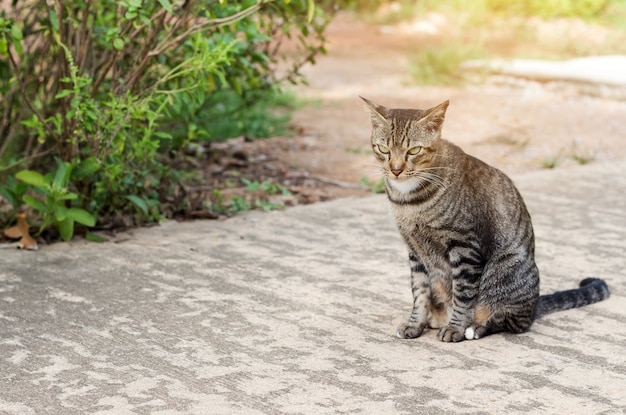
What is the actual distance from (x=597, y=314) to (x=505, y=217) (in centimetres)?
65

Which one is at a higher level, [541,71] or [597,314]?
[541,71]

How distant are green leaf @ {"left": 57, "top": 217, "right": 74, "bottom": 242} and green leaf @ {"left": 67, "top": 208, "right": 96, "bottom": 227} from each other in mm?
28

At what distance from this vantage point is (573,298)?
13.7ft

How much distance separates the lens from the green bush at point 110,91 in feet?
15.7

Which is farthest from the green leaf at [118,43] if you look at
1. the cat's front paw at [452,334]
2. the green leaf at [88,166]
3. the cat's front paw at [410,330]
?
the cat's front paw at [452,334]

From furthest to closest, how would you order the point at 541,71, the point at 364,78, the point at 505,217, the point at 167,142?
the point at 364,78
the point at 541,71
the point at 167,142
the point at 505,217

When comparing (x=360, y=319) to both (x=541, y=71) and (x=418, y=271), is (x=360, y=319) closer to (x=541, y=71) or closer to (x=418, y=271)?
(x=418, y=271)

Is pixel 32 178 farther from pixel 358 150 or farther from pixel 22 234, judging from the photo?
pixel 358 150

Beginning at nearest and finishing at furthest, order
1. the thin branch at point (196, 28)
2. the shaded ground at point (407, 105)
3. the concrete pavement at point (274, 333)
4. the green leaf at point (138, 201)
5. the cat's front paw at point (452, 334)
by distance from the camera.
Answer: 1. the concrete pavement at point (274, 333)
2. the cat's front paw at point (452, 334)
3. the thin branch at point (196, 28)
4. the green leaf at point (138, 201)
5. the shaded ground at point (407, 105)

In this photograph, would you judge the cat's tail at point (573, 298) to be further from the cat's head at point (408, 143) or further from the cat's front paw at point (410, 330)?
the cat's head at point (408, 143)

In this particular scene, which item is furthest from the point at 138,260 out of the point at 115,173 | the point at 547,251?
the point at 547,251

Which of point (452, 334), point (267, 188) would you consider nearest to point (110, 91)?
point (267, 188)

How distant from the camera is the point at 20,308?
3.98 meters

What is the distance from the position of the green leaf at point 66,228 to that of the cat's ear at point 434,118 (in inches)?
80.1
